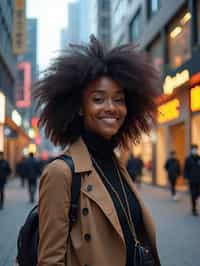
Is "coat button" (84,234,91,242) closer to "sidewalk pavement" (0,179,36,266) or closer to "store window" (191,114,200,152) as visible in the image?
"sidewalk pavement" (0,179,36,266)

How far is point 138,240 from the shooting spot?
223 cm

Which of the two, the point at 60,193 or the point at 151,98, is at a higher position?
the point at 151,98

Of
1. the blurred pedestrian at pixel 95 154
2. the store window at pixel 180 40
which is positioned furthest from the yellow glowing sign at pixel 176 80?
the blurred pedestrian at pixel 95 154

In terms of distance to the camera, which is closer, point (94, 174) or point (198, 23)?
point (94, 174)

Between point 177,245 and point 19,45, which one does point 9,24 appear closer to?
point 19,45

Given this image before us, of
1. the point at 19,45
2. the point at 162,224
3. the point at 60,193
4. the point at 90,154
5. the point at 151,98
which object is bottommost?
the point at 162,224

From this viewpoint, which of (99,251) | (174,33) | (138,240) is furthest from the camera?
(174,33)

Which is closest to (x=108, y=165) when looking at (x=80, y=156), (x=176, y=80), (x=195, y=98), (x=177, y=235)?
(x=80, y=156)

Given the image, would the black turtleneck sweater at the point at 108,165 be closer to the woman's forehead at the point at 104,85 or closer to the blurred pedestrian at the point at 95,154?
the blurred pedestrian at the point at 95,154

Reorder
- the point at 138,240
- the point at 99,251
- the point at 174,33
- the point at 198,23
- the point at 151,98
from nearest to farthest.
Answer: the point at 99,251 → the point at 138,240 → the point at 151,98 → the point at 198,23 → the point at 174,33

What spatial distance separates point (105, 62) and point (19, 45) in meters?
30.0

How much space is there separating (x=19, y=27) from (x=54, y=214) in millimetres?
30354

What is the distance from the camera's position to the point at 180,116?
1956 centimetres

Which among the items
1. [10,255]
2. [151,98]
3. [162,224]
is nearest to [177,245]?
[162,224]
